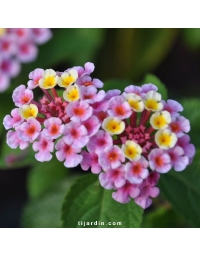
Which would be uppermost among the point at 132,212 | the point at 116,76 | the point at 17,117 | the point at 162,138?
the point at 116,76

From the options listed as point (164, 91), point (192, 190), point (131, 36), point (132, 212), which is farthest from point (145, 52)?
point (132, 212)

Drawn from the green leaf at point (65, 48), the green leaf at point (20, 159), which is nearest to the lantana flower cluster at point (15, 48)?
the green leaf at point (65, 48)

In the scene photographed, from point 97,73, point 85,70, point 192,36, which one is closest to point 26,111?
point 85,70

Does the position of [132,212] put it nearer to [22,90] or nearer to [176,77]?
[22,90]

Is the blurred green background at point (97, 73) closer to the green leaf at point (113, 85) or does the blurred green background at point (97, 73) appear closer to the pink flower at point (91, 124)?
the green leaf at point (113, 85)

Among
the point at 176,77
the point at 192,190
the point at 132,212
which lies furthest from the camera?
the point at 176,77

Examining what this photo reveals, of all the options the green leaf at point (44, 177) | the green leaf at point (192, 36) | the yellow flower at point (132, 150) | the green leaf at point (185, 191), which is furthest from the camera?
the green leaf at point (192, 36)
